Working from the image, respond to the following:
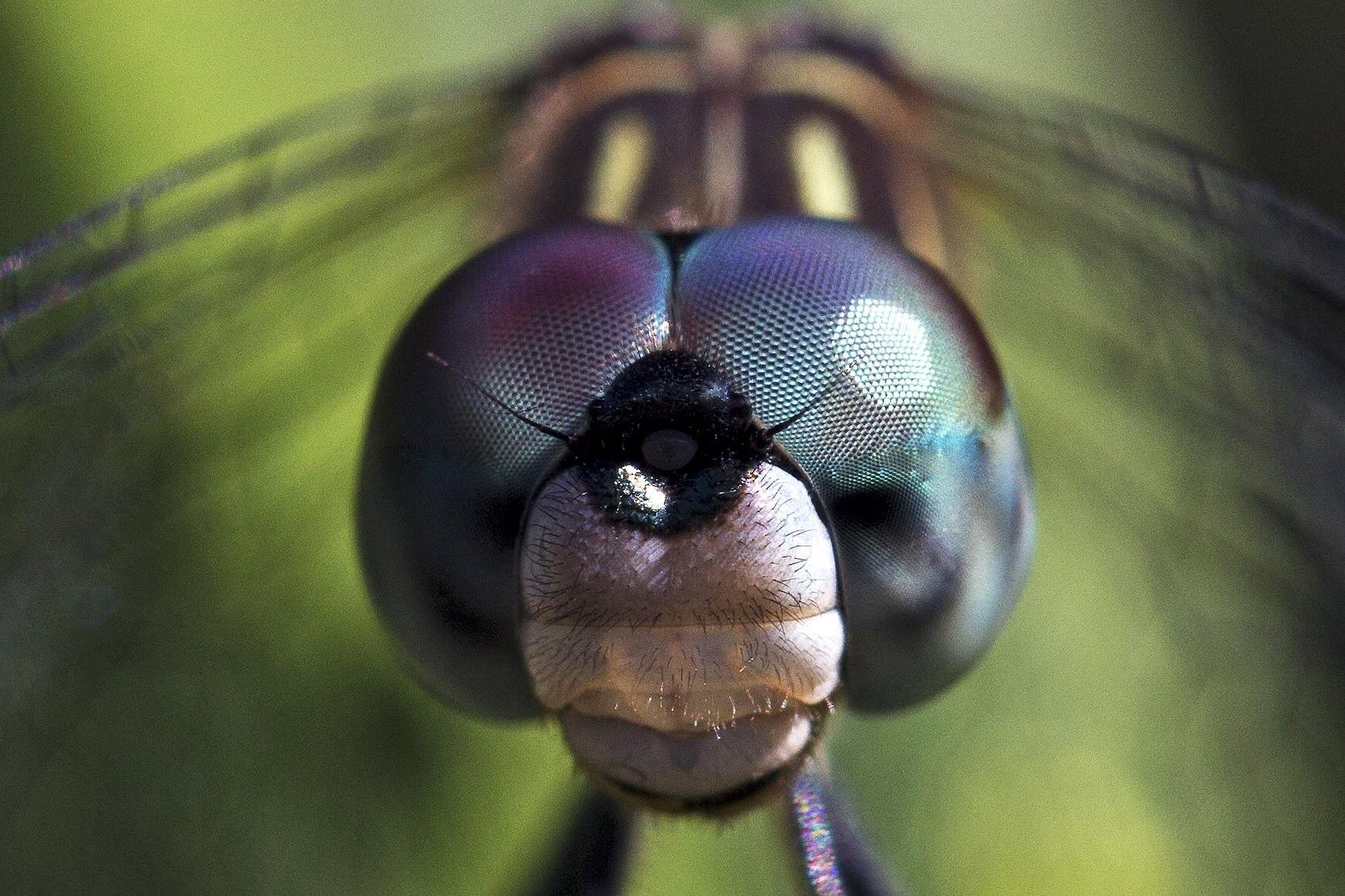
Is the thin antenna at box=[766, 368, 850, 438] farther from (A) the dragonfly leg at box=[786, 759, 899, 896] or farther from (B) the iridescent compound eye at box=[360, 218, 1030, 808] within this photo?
(A) the dragonfly leg at box=[786, 759, 899, 896]

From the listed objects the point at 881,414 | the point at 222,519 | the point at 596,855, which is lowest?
the point at 596,855

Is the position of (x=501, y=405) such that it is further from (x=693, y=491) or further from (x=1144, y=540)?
(x=1144, y=540)

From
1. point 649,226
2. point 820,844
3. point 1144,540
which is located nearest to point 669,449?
point 649,226

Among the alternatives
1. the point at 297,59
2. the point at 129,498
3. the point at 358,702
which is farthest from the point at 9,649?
the point at 297,59

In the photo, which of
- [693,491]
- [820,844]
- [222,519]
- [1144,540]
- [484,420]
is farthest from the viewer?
[1144,540]

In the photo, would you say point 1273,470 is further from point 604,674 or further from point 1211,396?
point 604,674

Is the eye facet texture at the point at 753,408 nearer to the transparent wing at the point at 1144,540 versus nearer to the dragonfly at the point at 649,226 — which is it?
the dragonfly at the point at 649,226
